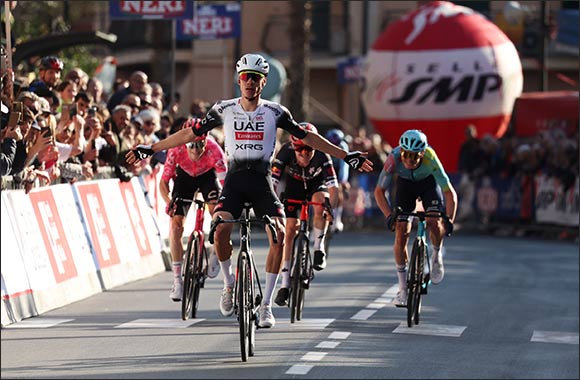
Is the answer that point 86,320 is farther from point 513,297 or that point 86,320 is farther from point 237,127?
point 513,297

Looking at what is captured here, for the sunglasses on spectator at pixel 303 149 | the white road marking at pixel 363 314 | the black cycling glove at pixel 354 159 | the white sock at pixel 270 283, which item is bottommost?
the white road marking at pixel 363 314

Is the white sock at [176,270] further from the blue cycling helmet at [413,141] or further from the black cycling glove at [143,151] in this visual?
the black cycling glove at [143,151]

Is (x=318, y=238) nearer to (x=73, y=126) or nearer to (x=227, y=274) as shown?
(x=73, y=126)

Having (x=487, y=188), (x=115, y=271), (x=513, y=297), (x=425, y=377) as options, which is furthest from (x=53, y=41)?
(x=487, y=188)

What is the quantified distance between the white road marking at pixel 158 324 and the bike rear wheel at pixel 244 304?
3380mm

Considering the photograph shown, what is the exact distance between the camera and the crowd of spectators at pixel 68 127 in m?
16.8

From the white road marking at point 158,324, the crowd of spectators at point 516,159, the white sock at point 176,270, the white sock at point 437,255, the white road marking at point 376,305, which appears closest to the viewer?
the white sock at point 176,270

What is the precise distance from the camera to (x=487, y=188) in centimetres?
3741

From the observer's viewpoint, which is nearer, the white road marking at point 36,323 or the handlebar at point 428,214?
the white road marking at point 36,323

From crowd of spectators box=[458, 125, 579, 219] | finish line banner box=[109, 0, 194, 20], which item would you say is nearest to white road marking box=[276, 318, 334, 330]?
finish line banner box=[109, 0, 194, 20]

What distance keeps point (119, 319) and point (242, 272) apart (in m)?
4.45

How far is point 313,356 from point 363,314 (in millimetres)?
4300

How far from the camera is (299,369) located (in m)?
14.7

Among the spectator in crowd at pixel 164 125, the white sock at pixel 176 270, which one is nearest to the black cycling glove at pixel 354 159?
the white sock at pixel 176 270
